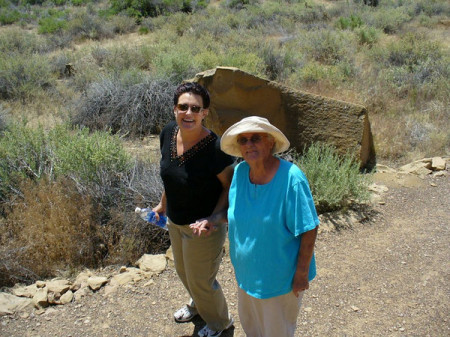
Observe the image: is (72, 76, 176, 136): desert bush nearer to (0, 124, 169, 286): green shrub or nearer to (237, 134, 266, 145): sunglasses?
(0, 124, 169, 286): green shrub

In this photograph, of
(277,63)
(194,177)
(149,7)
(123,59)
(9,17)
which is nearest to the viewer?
(194,177)

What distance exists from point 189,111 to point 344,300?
211 cm

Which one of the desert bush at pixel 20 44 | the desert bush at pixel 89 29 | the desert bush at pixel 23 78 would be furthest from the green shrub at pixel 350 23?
the desert bush at pixel 20 44

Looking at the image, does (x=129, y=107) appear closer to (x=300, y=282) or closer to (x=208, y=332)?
(x=208, y=332)

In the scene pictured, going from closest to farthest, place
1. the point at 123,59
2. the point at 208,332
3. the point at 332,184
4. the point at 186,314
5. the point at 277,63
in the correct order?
the point at 208,332
the point at 186,314
the point at 332,184
the point at 277,63
the point at 123,59

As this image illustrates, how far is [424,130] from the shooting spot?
22.6ft

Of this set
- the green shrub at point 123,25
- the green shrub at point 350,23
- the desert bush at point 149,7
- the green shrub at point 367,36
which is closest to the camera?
the green shrub at point 367,36

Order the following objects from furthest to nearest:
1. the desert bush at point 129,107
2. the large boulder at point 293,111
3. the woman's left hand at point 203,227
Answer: the desert bush at point 129,107
the large boulder at point 293,111
the woman's left hand at point 203,227

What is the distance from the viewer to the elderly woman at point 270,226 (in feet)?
6.64

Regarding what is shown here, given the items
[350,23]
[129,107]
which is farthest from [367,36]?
[129,107]

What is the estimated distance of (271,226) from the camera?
2.05 m

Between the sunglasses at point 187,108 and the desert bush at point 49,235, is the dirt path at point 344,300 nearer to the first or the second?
the desert bush at point 49,235

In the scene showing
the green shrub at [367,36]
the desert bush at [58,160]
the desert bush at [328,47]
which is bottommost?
the green shrub at [367,36]

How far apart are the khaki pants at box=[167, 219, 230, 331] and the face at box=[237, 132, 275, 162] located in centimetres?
62
